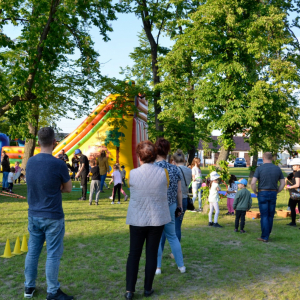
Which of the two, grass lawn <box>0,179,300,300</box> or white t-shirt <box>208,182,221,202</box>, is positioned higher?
white t-shirt <box>208,182,221,202</box>

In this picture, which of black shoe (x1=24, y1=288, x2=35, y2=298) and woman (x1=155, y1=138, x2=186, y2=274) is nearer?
black shoe (x1=24, y1=288, x2=35, y2=298)

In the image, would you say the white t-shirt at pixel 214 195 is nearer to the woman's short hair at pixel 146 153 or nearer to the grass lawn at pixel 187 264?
the grass lawn at pixel 187 264

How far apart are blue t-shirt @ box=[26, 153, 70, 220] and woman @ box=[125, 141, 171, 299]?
2.75 ft

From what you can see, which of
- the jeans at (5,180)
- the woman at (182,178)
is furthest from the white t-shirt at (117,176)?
the woman at (182,178)

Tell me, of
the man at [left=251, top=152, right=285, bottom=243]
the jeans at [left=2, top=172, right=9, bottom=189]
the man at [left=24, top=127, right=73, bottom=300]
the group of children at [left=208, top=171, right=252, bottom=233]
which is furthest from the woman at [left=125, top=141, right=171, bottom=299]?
the jeans at [left=2, top=172, right=9, bottom=189]

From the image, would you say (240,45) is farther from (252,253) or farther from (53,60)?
(252,253)

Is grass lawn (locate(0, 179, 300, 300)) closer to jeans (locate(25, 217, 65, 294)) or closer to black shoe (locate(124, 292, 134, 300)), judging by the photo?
black shoe (locate(124, 292, 134, 300))

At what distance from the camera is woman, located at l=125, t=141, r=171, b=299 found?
396 cm

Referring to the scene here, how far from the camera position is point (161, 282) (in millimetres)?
4645

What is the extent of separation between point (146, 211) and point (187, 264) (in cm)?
203

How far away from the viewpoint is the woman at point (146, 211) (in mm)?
3965

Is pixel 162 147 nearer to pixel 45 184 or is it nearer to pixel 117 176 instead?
pixel 45 184

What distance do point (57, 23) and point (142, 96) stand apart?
29.8 ft

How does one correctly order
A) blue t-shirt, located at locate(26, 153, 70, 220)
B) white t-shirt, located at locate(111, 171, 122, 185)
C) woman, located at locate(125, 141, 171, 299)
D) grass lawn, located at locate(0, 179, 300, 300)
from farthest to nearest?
white t-shirt, located at locate(111, 171, 122, 185) → grass lawn, located at locate(0, 179, 300, 300) → woman, located at locate(125, 141, 171, 299) → blue t-shirt, located at locate(26, 153, 70, 220)
